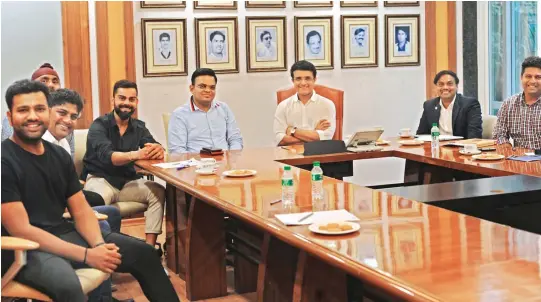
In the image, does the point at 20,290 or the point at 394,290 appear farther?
the point at 20,290

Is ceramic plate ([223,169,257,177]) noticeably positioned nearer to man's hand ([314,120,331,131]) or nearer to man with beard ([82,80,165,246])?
man with beard ([82,80,165,246])

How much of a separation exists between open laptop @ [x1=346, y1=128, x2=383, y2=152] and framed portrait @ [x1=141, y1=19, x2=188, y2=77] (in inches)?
68.7

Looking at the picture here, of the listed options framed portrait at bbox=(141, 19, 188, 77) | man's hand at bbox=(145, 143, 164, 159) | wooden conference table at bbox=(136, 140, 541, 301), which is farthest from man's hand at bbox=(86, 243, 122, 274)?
framed portrait at bbox=(141, 19, 188, 77)

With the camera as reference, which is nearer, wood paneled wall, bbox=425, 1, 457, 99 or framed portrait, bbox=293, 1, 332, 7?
framed portrait, bbox=293, 1, 332, 7

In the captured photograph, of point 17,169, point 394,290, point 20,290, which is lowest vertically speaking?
point 20,290

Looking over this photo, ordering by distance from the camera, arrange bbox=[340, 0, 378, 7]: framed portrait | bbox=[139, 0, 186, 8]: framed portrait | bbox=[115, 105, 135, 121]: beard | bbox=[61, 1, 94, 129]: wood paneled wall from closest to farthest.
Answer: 1. bbox=[115, 105, 135, 121]: beard
2. bbox=[61, 1, 94, 129]: wood paneled wall
3. bbox=[139, 0, 186, 8]: framed portrait
4. bbox=[340, 0, 378, 7]: framed portrait

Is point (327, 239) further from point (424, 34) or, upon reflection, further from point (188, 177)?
point (424, 34)

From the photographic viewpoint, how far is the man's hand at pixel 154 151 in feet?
16.1

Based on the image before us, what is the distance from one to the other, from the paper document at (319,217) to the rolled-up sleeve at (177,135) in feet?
8.55

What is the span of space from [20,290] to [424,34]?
16.7 feet

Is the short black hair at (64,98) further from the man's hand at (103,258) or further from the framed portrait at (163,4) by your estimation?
the framed portrait at (163,4)

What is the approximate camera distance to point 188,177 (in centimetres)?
413

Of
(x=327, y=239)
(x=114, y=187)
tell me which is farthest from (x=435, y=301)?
(x=114, y=187)

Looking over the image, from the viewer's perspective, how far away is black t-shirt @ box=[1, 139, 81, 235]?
3.07 m
